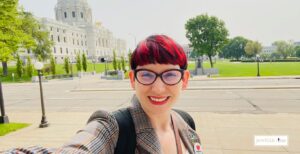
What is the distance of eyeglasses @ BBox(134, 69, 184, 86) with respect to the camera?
153 cm

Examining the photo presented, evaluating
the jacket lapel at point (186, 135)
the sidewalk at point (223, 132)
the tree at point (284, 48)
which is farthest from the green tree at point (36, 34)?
the tree at point (284, 48)

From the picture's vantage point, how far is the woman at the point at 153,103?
1298 mm

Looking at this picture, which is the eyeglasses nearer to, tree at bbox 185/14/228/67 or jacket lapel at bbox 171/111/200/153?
jacket lapel at bbox 171/111/200/153

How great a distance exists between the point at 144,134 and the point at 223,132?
6331mm

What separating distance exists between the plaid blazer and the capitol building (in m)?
91.1

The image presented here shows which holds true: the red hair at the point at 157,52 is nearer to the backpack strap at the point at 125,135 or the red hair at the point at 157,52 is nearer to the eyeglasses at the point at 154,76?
the eyeglasses at the point at 154,76

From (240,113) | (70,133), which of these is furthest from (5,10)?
(240,113)

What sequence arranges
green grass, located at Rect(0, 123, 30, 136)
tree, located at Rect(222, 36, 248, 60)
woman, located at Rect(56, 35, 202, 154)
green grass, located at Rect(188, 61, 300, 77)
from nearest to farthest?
woman, located at Rect(56, 35, 202, 154) → green grass, located at Rect(0, 123, 30, 136) → green grass, located at Rect(188, 61, 300, 77) → tree, located at Rect(222, 36, 248, 60)

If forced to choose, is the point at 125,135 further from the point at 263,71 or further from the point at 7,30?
the point at 263,71

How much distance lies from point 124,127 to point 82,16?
12382 cm

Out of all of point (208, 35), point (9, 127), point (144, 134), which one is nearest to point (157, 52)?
point (144, 134)

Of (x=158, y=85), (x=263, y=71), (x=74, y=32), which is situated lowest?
(x=263, y=71)

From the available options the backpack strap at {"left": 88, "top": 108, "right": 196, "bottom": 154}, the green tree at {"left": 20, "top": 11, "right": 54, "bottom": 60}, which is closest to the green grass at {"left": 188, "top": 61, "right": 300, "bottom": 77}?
the backpack strap at {"left": 88, "top": 108, "right": 196, "bottom": 154}

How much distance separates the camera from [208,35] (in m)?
42.3
